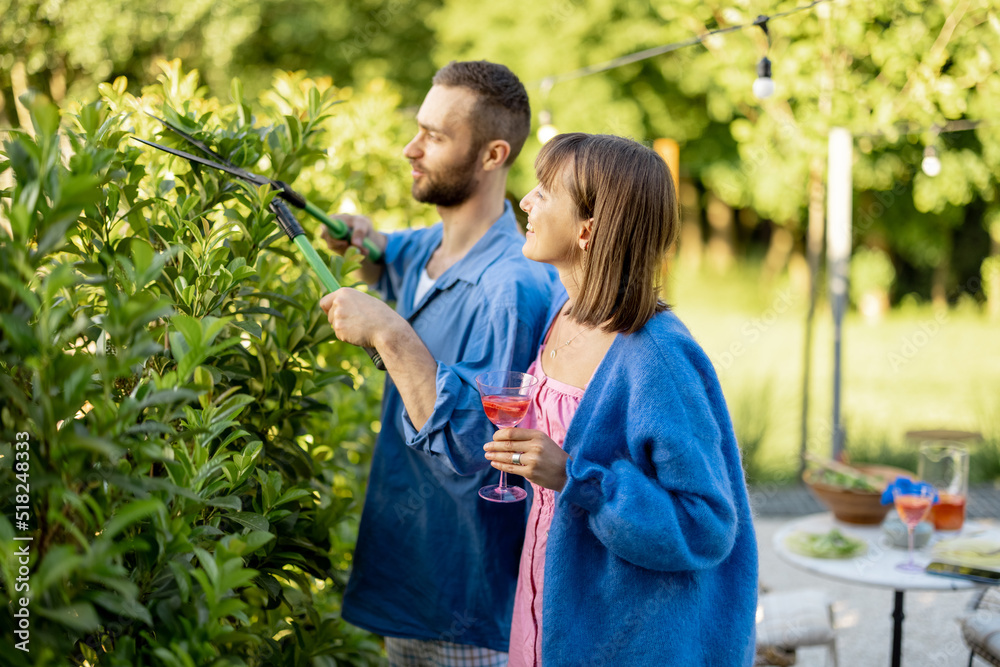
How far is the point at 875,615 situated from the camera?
463cm

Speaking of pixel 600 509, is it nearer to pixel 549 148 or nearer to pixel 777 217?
pixel 549 148

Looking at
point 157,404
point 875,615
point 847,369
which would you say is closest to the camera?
point 157,404

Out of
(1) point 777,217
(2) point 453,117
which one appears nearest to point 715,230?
(1) point 777,217

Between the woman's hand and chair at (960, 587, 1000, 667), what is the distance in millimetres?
2218

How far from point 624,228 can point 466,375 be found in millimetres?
541

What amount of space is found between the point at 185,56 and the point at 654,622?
1243cm

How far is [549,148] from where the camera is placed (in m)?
1.93

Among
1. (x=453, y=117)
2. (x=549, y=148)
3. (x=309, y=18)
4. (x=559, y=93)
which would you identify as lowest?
(x=549, y=148)

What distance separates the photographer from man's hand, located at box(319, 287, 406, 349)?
1.96m

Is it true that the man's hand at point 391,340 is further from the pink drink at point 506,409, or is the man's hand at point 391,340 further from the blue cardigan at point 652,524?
the blue cardigan at point 652,524

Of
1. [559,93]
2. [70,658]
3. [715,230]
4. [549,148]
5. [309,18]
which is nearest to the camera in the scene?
[70,658]

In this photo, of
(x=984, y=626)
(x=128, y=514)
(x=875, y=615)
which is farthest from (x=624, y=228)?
(x=875, y=615)

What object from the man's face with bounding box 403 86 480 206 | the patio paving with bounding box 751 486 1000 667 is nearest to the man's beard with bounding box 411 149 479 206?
the man's face with bounding box 403 86 480 206

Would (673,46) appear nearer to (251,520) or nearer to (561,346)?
(561,346)
